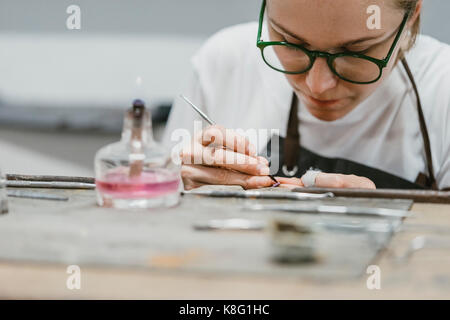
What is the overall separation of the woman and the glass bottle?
0.59ft

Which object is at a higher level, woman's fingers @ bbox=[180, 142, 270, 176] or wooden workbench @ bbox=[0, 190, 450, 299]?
woman's fingers @ bbox=[180, 142, 270, 176]

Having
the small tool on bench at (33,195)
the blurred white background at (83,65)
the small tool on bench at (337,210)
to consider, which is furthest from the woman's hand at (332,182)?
the blurred white background at (83,65)

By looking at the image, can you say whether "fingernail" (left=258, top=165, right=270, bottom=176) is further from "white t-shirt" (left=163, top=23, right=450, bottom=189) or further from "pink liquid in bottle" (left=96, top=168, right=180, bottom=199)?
"white t-shirt" (left=163, top=23, right=450, bottom=189)

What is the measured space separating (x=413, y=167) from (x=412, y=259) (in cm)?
65

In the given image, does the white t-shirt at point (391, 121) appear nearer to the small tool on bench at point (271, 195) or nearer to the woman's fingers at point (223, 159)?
the woman's fingers at point (223, 159)

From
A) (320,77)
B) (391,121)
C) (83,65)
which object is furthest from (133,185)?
(83,65)

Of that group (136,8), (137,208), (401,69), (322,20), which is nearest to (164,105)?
(136,8)

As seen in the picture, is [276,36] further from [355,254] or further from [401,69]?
[355,254]

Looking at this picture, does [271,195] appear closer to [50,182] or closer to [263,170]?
[263,170]

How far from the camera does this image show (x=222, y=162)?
827 mm

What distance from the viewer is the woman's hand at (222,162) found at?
2.64 ft

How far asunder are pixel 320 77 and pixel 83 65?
1.40m

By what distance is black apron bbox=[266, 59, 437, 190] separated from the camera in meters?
1.02

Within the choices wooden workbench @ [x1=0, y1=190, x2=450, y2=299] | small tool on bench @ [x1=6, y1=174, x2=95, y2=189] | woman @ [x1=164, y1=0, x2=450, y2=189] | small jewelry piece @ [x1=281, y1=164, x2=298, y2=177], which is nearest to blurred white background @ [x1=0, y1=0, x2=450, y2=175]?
woman @ [x1=164, y1=0, x2=450, y2=189]
